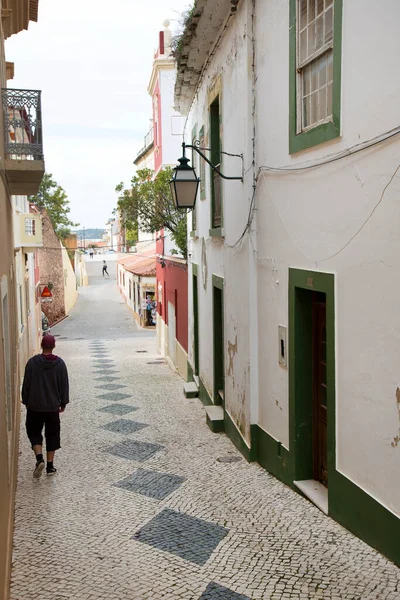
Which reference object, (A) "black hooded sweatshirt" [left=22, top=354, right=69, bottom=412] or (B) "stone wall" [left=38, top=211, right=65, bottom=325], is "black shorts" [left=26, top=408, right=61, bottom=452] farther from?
(B) "stone wall" [left=38, top=211, right=65, bottom=325]

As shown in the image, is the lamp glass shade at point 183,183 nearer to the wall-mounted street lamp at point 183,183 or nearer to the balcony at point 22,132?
the wall-mounted street lamp at point 183,183

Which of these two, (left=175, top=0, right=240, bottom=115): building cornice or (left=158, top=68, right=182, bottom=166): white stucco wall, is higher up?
(left=158, top=68, right=182, bottom=166): white stucco wall

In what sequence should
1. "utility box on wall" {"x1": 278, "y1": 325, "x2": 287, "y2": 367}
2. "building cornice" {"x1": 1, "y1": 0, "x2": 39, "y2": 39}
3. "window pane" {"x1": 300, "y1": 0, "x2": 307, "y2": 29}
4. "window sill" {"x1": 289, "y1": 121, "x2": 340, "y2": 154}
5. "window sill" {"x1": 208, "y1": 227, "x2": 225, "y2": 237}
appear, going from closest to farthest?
"window sill" {"x1": 289, "y1": 121, "x2": 340, "y2": 154}
"window pane" {"x1": 300, "y1": 0, "x2": 307, "y2": 29}
"utility box on wall" {"x1": 278, "y1": 325, "x2": 287, "y2": 367}
"window sill" {"x1": 208, "y1": 227, "x2": 225, "y2": 237}
"building cornice" {"x1": 1, "y1": 0, "x2": 39, "y2": 39}

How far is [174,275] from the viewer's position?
58.7ft

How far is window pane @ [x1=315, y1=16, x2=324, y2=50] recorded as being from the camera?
17.3ft

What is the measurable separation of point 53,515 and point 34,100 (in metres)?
5.31

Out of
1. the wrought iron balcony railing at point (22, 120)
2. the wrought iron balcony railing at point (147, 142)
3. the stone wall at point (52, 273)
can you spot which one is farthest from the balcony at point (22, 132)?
the wrought iron balcony railing at point (147, 142)

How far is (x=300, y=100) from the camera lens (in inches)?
228

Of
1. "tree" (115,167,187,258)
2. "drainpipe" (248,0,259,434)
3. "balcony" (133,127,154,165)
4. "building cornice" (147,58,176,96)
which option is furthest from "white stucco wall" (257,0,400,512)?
"balcony" (133,127,154,165)

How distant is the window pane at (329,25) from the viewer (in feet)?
16.6

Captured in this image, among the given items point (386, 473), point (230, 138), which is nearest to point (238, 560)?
point (386, 473)

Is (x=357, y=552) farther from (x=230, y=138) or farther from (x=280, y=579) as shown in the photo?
(x=230, y=138)

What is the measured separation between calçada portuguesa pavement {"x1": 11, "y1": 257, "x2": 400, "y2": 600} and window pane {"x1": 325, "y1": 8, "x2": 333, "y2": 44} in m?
4.07

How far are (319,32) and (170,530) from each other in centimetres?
A: 452
